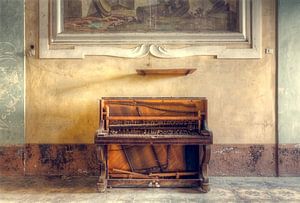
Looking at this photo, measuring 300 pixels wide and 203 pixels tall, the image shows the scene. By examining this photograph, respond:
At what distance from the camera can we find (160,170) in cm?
466

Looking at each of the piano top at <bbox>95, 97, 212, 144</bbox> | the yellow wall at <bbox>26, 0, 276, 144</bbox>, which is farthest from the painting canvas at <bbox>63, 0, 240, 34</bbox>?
the piano top at <bbox>95, 97, 212, 144</bbox>

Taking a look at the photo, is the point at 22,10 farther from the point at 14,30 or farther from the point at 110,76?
the point at 110,76

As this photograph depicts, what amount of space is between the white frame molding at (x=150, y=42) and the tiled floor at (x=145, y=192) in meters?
1.73

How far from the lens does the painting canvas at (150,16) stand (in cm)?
515

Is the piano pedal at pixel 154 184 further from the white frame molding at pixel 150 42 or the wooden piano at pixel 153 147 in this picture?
the white frame molding at pixel 150 42

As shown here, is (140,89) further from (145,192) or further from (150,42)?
(145,192)

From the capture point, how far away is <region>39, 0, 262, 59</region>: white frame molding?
199 inches

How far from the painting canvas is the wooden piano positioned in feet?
3.83

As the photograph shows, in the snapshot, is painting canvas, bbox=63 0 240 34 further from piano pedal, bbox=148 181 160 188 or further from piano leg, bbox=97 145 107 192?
piano pedal, bbox=148 181 160 188

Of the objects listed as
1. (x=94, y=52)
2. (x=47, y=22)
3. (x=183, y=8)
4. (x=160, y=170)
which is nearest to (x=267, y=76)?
(x=183, y=8)

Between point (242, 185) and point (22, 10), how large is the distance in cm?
382

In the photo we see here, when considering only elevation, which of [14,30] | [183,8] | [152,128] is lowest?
[152,128]

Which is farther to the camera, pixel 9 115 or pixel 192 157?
pixel 9 115

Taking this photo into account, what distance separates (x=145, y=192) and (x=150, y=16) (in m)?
2.45
